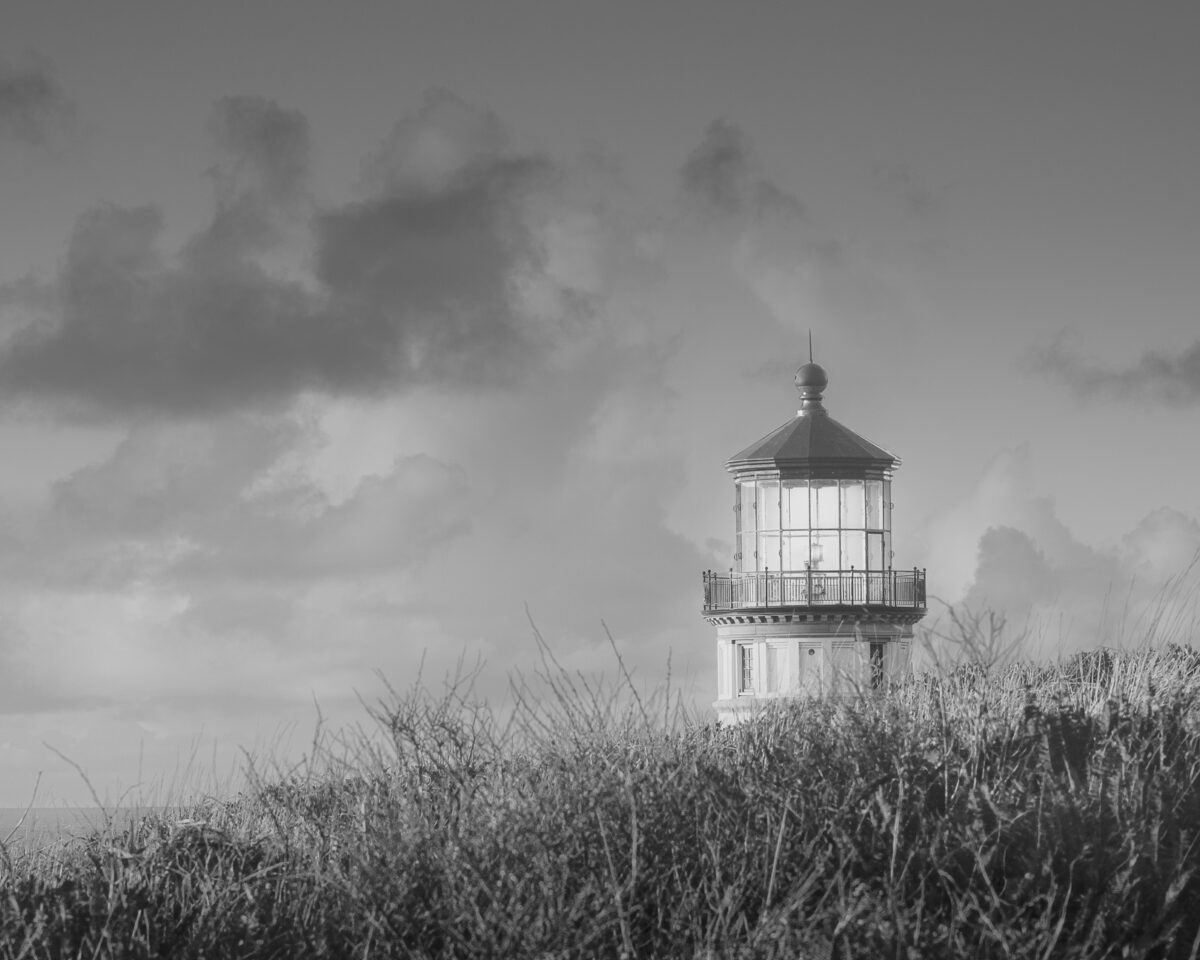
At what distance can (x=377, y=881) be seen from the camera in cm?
928

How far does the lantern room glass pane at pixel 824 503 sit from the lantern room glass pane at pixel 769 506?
0.70 meters

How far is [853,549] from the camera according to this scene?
32000 millimetres

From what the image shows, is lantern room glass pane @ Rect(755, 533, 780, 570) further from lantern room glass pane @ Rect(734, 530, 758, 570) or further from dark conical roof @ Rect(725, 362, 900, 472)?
dark conical roof @ Rect(725, 362, 900, 472)

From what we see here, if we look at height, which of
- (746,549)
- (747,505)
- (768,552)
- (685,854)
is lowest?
(685,854)

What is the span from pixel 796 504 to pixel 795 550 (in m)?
0.88

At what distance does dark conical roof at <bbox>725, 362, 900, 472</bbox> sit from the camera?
31.5m

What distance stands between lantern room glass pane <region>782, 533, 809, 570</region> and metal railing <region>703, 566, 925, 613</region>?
0.31 metres

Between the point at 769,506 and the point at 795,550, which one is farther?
the point at 769,506

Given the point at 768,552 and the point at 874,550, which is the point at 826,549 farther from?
the point at 768,552

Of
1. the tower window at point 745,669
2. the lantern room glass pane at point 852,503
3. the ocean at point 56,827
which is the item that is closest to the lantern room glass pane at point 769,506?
the lantern room glass pane at point 852,503

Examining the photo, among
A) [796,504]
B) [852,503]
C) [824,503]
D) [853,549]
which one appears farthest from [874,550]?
[796,504]

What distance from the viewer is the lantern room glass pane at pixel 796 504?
31.9 m

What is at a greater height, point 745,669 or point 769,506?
point 769,506

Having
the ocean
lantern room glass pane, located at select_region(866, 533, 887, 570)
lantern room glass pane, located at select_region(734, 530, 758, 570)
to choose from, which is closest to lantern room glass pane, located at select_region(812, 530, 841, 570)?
lantern room glass pane, located at select_region(866, 533, 887, 570)
